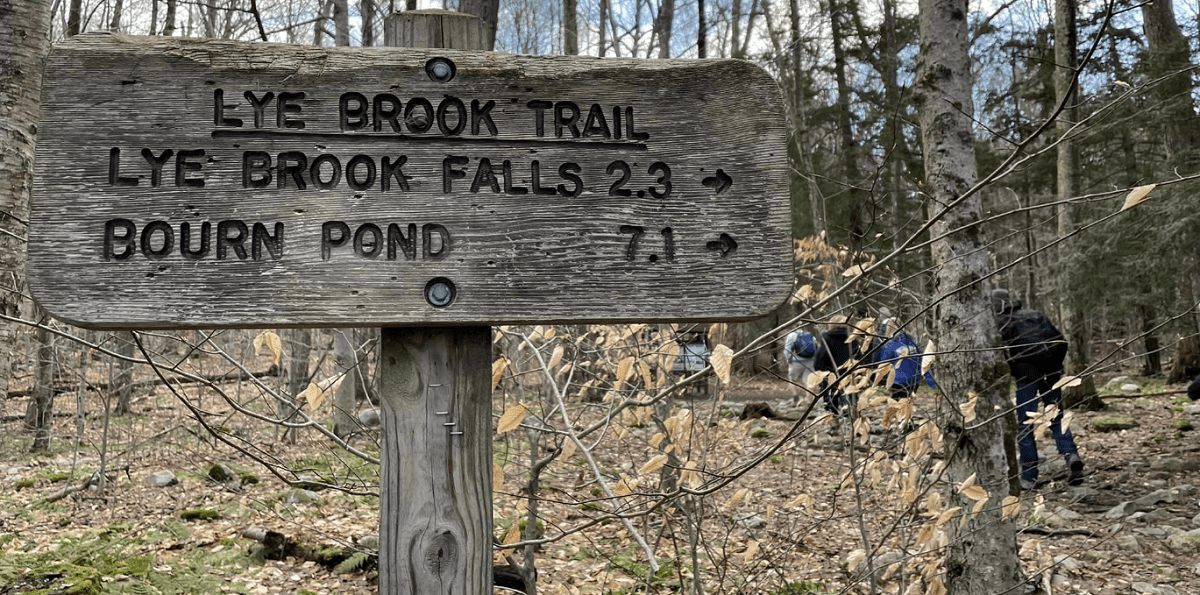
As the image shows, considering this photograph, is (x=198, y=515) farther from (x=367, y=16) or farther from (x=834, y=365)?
(x=834, y=365)

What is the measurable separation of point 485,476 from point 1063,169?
10.8 meters

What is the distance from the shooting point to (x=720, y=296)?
1613mm

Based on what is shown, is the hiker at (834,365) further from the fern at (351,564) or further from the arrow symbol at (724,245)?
the fern at (351,564)

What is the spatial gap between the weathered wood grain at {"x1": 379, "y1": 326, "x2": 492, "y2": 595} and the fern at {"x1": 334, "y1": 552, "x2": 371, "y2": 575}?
350 centimetres

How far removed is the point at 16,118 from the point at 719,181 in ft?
11.2

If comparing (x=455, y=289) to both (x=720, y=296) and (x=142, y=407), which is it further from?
(x=142, y=407)

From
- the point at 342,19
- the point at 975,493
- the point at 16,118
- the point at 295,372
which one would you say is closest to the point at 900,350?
the point at 975,493

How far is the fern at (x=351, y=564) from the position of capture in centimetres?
484

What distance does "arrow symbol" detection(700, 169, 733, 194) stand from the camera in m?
1.64

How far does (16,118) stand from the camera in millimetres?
3428

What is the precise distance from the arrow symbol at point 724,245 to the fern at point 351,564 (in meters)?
4.03

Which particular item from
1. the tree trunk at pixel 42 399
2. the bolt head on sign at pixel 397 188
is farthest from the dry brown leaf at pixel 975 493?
the tree trunk at pixel 42 399

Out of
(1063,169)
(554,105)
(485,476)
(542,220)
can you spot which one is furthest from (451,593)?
(1063,169)

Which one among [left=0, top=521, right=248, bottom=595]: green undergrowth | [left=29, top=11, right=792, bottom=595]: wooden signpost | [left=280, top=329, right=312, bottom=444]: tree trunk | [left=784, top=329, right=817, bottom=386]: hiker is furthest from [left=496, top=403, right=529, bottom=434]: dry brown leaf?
[left=280, top=329, right=312, bottom=444]: tree trunk
